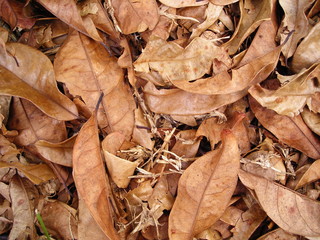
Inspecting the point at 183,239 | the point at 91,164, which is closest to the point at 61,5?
the point at 91,164

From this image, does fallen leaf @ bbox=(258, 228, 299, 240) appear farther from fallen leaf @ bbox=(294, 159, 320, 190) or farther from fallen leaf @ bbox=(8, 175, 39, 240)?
fallen leaf @ bbox=(8, 175, 39, 240)

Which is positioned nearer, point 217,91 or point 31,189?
point 217,91

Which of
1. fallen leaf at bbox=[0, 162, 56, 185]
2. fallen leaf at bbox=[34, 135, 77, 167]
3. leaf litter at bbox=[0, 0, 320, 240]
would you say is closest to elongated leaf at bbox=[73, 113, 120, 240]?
leaf litter at bbox=[0, 0, 320, 240]

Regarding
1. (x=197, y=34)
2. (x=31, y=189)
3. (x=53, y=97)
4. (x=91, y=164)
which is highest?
(x=197, y=34)

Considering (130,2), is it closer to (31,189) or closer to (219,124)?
(219,124)

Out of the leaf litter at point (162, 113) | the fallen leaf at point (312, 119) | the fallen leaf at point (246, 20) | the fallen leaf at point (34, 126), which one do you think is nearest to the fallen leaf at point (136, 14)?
the leaf litter at point (162, 113)

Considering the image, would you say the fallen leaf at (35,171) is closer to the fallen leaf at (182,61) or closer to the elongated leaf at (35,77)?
the elongated leaf at (35,77)
